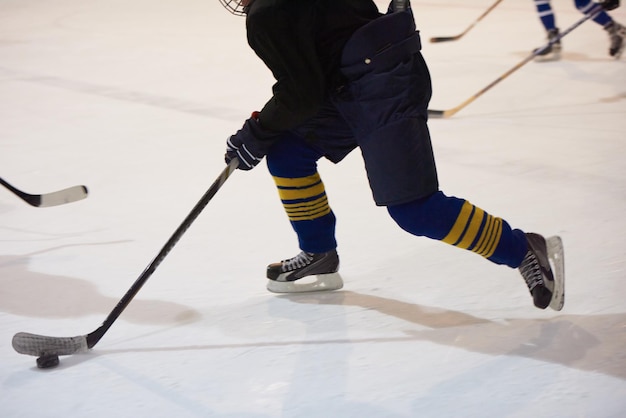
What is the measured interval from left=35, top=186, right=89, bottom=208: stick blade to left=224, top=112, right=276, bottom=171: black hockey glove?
2.31ft

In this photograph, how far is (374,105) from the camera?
165 cm

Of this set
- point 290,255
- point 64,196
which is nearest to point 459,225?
point 290,255

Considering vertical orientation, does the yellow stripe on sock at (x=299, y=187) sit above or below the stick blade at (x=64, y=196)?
above

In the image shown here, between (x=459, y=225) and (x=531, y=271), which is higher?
(x=459, y=225)

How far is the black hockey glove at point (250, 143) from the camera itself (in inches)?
69.1

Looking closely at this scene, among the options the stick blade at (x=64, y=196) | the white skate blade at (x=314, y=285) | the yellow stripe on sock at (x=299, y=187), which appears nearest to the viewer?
the yellow stripe on sock at (x=299, y=187)

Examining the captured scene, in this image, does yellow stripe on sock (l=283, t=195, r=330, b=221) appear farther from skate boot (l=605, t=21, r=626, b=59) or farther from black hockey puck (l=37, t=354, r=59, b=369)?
skate boot (l=605, t=21, r=626, b=59)

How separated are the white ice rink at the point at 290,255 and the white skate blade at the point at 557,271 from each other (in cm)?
4

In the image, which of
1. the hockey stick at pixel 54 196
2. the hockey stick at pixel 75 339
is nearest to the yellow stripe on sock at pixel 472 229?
the hockey stick at pixel 75 339

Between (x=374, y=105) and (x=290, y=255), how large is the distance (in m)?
0.67

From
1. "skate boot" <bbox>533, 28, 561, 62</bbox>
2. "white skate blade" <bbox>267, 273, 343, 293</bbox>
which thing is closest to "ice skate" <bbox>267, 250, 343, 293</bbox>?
"white skate blade" <bbox>267, 273, 343, 293</bbox>

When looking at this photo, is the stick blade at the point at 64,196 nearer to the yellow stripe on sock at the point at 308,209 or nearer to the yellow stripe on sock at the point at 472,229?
the yellow stripe on sock at the point at 308,209

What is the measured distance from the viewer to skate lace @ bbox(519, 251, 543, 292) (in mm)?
1749

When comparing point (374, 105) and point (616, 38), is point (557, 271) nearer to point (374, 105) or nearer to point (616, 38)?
point (374, 105)
